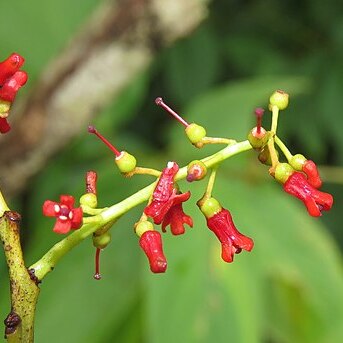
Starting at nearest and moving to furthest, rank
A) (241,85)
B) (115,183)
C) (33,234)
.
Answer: (115,183) → (33,234) → (241,85)

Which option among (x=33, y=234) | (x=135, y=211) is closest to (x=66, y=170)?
(x=33, y=234)

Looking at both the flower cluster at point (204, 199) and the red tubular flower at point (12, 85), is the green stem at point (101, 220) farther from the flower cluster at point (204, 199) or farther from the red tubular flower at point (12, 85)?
the red tubular flower at point (12, 85)

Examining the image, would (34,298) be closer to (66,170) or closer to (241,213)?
(241,213)

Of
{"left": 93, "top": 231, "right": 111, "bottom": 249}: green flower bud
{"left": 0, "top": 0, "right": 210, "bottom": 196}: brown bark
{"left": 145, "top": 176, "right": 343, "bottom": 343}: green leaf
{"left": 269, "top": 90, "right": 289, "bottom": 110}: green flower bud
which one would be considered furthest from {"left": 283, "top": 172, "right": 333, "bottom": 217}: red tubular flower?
{"left": 0, "top": 0, "right": 210, "bottom": 196}: brown bark

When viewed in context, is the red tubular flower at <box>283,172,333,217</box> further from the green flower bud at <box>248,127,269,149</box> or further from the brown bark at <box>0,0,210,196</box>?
the brown bark at <box>0,0,210,196</box>

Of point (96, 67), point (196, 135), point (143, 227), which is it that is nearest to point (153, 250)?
point (143, 227)

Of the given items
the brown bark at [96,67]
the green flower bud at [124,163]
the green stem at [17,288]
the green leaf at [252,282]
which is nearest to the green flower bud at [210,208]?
the green flower bud at [124,163]
